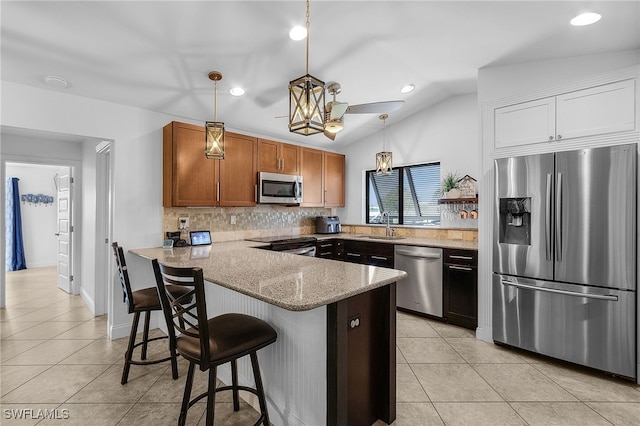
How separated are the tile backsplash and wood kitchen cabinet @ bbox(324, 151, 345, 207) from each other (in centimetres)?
34

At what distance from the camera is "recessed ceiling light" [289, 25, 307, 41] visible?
7.83ft

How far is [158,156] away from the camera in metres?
3.41

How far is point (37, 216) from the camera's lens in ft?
22.4

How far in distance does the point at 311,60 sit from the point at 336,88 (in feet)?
1.19

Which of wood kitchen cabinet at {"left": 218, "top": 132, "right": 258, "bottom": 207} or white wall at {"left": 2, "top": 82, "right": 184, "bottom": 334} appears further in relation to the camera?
wood kitchen cabinet at {"left": 218, "top": 132, "right": 258, "bottom": 207}

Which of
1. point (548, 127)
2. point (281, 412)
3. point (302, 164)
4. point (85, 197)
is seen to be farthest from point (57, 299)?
point (548, 127)

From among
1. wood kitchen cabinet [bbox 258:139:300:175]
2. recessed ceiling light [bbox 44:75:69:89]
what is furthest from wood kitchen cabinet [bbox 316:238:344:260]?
recessed ceiling light [bbox 44:75:69:89]

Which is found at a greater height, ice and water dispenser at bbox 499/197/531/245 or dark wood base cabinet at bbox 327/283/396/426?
ice and water dispenser at bbox 499/197/531/245

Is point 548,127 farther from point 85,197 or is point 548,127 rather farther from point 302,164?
point 85,197

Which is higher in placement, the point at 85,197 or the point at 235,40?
the point at 235,40

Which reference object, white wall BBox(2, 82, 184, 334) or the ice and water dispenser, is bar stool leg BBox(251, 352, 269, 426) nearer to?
white wall BBox(2, 82, 184, 334)

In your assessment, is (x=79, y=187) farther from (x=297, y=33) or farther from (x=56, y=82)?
(x=297, y=33)

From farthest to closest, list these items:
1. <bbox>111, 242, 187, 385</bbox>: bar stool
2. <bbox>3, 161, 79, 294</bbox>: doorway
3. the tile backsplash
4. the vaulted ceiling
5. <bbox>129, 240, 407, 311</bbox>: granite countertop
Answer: <bbox>3, 161, 79, 294</bbox>: doorway → the tile backsplash → <bbox>111, 242, 187, 385</bbox>: bar stool → the vaulted ceiling → <bbox>129, 240, 407, 311</bbox>: granite countertop

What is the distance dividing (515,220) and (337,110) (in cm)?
194
